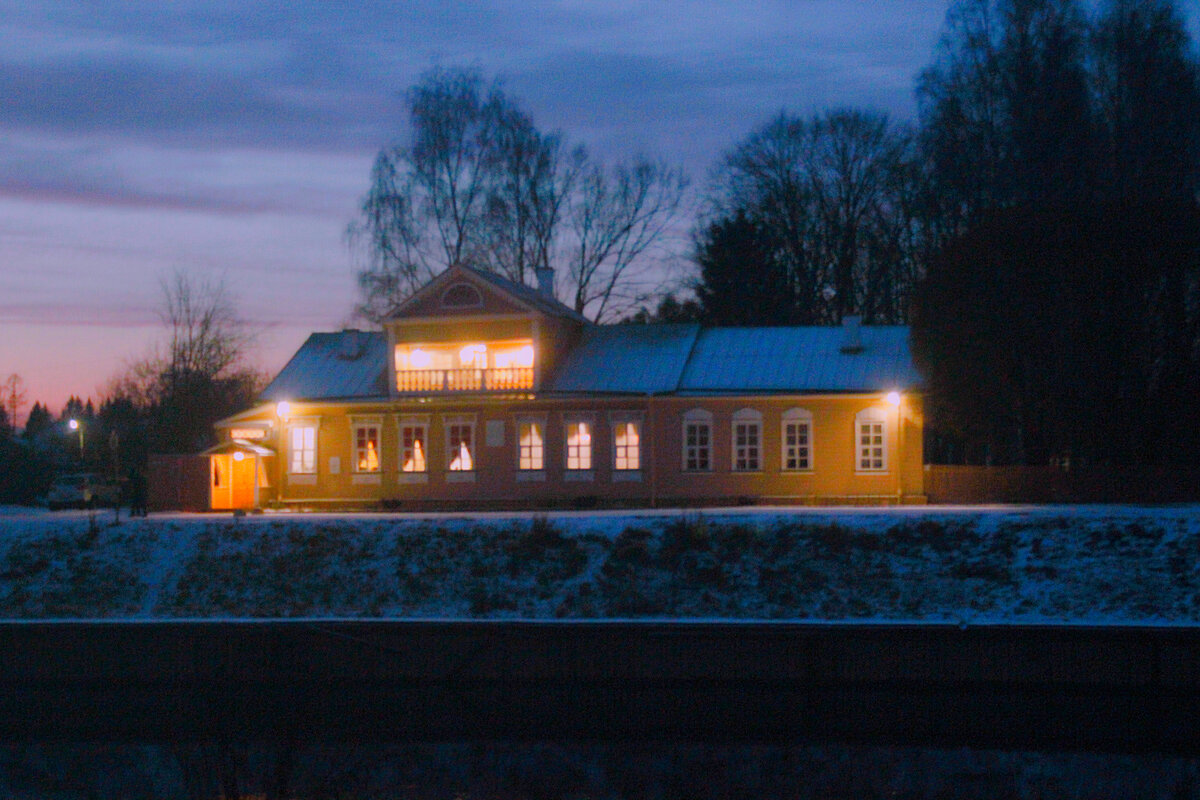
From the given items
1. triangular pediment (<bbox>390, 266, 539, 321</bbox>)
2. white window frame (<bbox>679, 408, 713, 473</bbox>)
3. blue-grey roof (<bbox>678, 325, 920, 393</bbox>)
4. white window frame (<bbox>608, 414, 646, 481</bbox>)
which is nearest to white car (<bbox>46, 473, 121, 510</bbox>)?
triangular pediment (<bbox>390, 266, 539, 321</bbox>)

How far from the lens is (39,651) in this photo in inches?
498

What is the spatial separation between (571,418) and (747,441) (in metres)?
4.88

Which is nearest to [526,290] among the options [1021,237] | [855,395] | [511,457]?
[511,457]

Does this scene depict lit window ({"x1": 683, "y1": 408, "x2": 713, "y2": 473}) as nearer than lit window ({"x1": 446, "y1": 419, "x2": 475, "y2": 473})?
Yes

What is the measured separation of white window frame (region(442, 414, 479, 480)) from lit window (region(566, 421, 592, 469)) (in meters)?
2.62

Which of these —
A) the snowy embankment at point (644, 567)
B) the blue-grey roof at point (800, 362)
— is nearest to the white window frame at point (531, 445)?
the blue-grey roof at point (800, 362)

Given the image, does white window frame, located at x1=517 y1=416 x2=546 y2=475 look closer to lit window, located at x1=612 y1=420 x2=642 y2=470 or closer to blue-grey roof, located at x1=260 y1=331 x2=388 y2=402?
lit window, located at x1=612 y1=420 x2=642 y2=470

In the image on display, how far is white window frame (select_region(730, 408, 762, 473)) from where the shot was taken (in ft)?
111

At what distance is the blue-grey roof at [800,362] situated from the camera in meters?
33.8

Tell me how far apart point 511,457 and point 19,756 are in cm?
2346

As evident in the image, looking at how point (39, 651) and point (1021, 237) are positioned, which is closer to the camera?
point (39, 651)

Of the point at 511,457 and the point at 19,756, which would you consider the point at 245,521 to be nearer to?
the point at 511,457

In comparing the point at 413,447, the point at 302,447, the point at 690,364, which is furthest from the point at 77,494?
the point at 690,364

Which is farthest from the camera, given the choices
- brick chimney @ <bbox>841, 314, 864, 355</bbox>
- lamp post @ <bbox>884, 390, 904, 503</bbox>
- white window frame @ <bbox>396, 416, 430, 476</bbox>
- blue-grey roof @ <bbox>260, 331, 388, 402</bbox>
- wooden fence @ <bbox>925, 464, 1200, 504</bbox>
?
blue-grey roof @ <bbox>260, 331, 388, 402</bbox>
